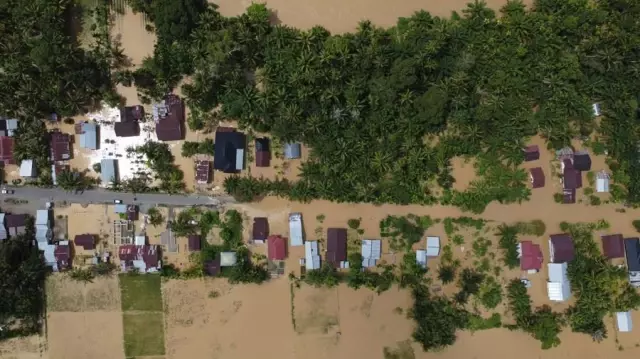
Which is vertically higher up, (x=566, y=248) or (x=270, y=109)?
(x=270, y=109)

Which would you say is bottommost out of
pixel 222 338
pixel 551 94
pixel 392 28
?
pixel 222 338

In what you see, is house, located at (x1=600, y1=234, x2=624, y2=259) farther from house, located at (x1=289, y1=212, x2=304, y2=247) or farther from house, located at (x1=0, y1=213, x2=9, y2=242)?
house, located at (x1=0, y1=213, x2=9, y2=242)

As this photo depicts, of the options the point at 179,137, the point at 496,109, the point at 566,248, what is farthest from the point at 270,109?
the point at 566,248

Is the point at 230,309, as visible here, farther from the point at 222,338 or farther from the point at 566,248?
the point at 566,248

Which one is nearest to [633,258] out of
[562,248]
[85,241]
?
[562,248]

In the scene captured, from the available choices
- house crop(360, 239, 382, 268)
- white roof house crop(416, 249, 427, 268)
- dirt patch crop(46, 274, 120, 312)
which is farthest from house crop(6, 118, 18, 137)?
white roof house crop(416, 249, 427, 268)
